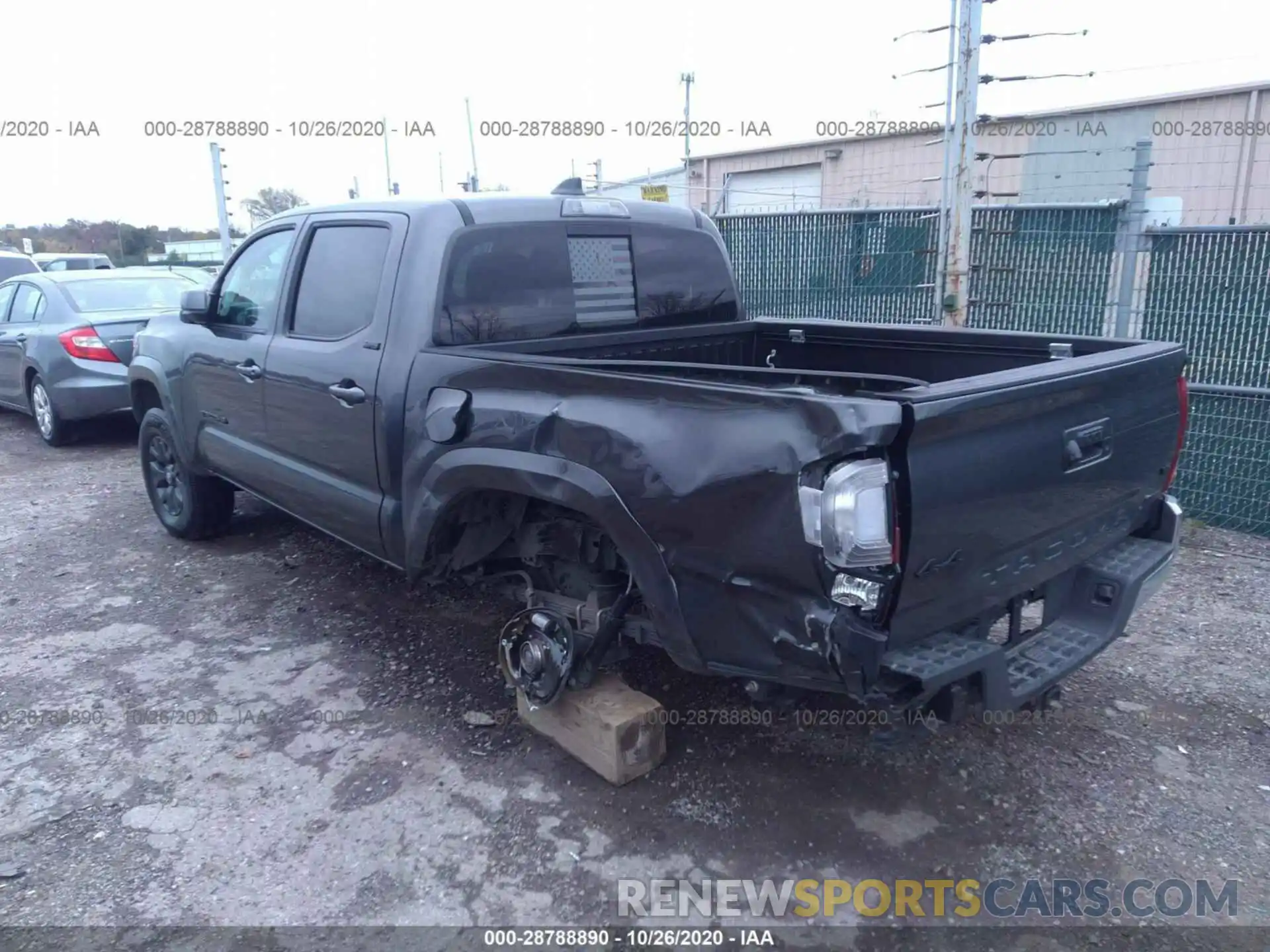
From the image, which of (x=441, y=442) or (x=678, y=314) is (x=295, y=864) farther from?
(x=678, y=314)

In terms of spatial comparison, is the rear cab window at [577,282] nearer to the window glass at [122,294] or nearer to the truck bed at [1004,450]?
the truck bed at [1004,450]

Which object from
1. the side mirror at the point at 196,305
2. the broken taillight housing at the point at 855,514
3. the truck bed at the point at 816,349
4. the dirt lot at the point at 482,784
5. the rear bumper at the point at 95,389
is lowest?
the dirt lot at the point at 482,784

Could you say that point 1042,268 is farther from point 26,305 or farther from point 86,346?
point 26,305

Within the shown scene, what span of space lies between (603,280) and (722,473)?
6.12ft

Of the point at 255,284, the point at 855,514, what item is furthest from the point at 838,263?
the point at 855,514

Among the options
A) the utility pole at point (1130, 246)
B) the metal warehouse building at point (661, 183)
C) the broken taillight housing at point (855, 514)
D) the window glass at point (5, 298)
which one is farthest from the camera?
the metal warehouse building at point (661, 183)

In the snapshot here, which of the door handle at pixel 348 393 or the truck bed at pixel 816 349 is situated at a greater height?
the truck bed at pixel 816 349

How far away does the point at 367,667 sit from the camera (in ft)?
14.1

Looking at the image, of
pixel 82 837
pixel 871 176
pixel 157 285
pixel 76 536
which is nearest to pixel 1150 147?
pixel 82 837

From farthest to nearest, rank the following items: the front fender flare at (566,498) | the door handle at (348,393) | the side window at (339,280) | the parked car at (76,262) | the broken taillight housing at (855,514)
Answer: the parked car at (76,262) → the side window at (339,280) → the door handle at (348,393) → the front fender flare at (566,498) → the broken taillight housing at (855,514)

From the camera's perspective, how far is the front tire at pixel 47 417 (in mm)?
8648

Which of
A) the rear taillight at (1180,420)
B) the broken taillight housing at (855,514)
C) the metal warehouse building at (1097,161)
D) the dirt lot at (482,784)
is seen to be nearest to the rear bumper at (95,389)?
the dirt lot at (482,784)

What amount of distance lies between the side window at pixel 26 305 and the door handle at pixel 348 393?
6.65 metres

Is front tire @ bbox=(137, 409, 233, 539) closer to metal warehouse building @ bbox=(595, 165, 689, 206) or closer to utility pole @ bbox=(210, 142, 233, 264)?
utility pole @ bbox=(210, 142, 233, 264)
